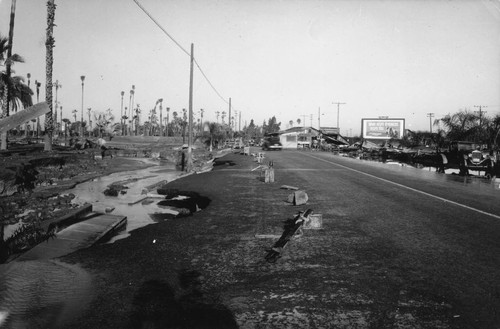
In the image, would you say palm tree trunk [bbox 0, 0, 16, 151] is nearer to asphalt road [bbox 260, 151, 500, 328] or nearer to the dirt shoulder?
asphalt road [bbox 260, 151, 500, 328]

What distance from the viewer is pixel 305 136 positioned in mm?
77000

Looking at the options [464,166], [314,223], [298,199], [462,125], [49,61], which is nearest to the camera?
[314,223]

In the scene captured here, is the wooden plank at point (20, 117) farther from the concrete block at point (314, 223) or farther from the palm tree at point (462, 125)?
the palm tree at point (462, 125)

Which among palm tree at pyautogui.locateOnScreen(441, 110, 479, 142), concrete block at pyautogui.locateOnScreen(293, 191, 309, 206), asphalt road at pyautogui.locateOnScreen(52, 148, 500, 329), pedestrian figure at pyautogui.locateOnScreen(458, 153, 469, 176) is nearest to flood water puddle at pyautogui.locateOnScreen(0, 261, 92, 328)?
asphalt road at pyautogui.locateOnScreen(52, 148, 500, 329)

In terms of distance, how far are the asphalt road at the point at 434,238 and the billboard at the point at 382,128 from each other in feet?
208

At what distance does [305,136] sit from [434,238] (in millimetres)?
72084

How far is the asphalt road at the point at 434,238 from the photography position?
147 inches

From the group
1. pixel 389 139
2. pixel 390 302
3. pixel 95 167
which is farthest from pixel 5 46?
pixel 389 139

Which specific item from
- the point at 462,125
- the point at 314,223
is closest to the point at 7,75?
the point at 314,223

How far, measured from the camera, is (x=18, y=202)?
9.04 m

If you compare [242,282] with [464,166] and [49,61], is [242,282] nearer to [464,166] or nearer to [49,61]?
[464,166]

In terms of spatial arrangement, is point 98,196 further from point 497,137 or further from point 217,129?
point 217,129

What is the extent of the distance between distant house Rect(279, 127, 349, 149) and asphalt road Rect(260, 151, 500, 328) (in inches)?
2535

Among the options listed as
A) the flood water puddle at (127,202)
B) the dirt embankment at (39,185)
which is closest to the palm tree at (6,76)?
the dirt embankment at (39,185)
